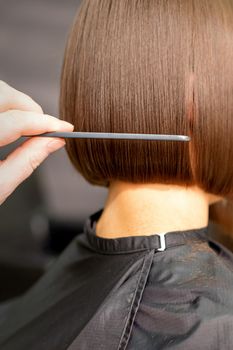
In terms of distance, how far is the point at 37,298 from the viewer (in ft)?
A: 3.76

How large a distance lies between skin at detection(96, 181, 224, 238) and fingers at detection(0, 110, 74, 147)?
28cm

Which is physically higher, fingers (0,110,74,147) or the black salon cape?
fingers (0,110,74,147)

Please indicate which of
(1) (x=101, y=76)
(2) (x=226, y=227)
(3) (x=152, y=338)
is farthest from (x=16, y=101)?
(2) (x=226, y=227)

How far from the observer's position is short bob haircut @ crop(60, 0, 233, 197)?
798 millimetres

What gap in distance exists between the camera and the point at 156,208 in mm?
896

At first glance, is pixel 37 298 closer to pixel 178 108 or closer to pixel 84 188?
pixel 178 108

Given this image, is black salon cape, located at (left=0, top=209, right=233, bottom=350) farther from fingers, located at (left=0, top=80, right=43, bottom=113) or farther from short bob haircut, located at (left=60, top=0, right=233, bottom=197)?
fingers, located at (left=0, top=80, right=43, bottom=113)

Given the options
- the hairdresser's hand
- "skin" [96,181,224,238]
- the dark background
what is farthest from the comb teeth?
the dark background

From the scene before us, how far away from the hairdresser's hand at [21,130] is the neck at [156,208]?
24 cm

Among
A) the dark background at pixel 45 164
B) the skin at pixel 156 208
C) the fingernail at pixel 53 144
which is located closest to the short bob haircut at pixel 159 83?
the skin at pixel 156 208

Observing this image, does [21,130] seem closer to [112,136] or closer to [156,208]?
[112,136]

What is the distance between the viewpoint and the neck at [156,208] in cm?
90

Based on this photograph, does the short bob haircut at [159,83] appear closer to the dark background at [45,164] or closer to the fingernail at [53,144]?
the fingernail at [53,144]

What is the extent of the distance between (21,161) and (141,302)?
1.18 feet
